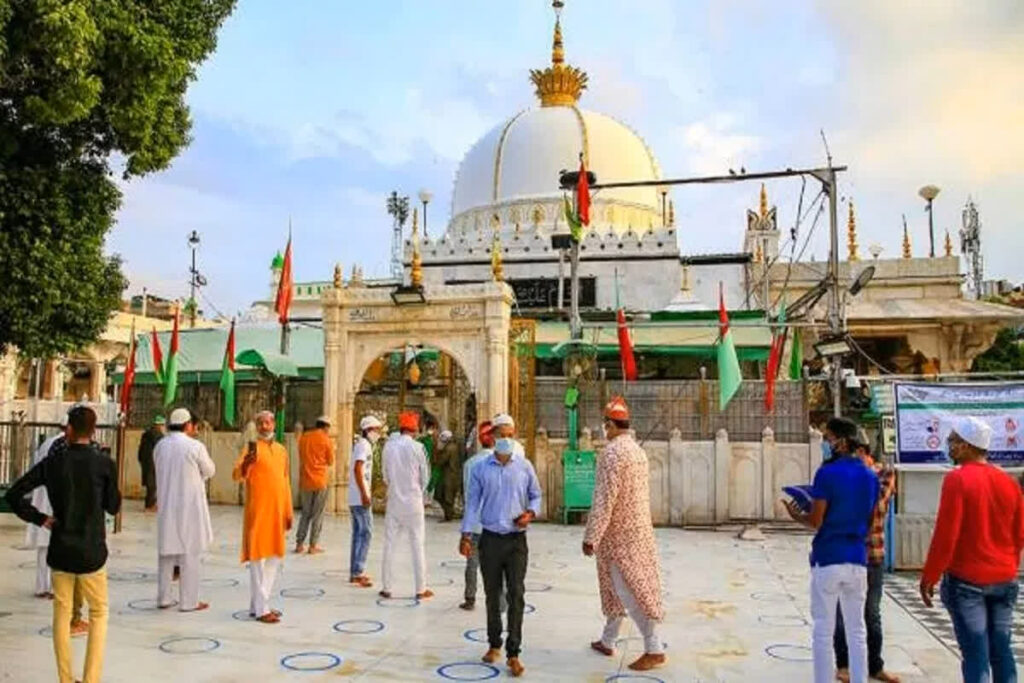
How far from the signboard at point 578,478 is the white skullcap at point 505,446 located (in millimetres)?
7912

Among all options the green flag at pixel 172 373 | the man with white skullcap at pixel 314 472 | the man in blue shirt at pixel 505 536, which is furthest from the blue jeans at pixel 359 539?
the green flag at pixel 172 373

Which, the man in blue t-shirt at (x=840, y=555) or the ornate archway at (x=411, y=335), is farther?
the ornate archway at (x=411, y=335)

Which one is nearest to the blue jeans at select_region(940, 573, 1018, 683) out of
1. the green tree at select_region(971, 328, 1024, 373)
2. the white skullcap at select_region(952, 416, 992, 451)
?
the white skullcap at select_region(952, 416, 992, 451)

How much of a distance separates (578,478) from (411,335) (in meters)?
3.63

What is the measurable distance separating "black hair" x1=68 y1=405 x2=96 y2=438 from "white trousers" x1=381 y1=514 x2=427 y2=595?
3319 mm

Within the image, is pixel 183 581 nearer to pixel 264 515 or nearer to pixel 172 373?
pixel 264 515

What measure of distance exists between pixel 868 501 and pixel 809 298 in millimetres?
11526

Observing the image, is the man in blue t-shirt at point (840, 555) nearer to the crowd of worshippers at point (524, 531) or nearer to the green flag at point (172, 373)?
the crowd of worshippers at point (524, 531)

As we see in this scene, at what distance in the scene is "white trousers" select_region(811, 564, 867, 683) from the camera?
493 cm

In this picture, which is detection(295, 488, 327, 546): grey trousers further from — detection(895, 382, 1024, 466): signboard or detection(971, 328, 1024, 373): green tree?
detection(971, 328, 1024, 373): green tree

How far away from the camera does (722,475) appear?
553 inches

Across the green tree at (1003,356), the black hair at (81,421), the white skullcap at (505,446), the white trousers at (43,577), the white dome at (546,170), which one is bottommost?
the white trousers at (43,577)

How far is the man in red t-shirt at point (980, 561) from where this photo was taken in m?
4.66

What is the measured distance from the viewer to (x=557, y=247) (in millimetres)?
24297
